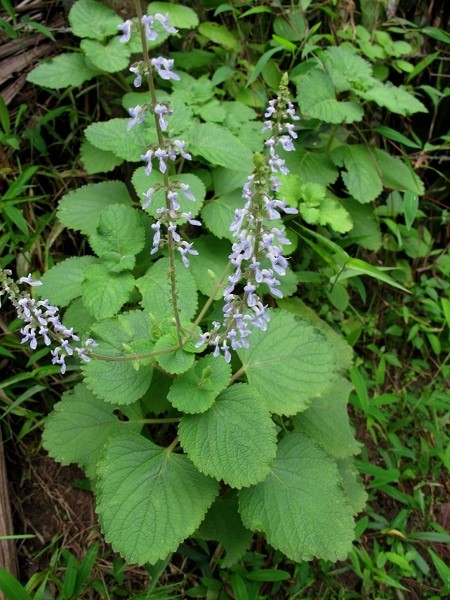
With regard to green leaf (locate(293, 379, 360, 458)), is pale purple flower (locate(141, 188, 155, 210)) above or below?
above

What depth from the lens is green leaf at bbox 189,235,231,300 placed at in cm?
254

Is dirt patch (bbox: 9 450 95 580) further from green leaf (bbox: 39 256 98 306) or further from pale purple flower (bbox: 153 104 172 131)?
pale purple flower (bbox: 153 104 172 131)

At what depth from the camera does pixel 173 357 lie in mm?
1982

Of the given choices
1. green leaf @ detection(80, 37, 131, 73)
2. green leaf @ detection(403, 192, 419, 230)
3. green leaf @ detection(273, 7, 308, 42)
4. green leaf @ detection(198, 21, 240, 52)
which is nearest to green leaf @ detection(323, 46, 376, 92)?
green leaf @ detection(273, 7, 308, 42)

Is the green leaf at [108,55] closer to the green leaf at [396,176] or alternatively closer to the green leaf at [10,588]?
the green leaf at [396,176]

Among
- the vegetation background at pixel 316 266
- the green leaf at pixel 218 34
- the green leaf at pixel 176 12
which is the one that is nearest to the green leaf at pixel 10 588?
the vegetation background at pixel 316 266

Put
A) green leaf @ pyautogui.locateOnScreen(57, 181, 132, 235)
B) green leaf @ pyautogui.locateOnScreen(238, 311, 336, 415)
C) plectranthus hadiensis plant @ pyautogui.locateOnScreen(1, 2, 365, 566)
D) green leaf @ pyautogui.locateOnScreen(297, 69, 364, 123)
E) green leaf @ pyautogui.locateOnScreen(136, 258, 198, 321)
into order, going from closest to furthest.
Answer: plectranthus hadiensis plant @ pyautogui.locateOnScreen(1, 2, 365, 566), green leaf @ pyautogui.locateOnScreen(238, 311, 336, 415), green leaf @ pyautogui.locateOnScreen(136, 258, 198, 321), green leaf @ pyautogui.locateOnScreen(57, 181, 132, 235), green leaf @ pyautogui.locateOnScreen(297, 69, 364, 123)

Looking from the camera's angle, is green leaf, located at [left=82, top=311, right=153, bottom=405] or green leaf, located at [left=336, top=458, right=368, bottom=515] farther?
green leaf, located at [left=336, top=458, right=368, bottom=515]

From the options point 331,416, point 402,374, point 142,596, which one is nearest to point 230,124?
point 331,416

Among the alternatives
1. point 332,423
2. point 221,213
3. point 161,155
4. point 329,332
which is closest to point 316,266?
point 329,332

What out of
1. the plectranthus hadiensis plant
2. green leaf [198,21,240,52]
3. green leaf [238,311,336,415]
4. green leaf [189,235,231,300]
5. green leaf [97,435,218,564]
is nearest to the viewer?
the plectranthus hadiensis plant

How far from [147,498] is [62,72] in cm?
236

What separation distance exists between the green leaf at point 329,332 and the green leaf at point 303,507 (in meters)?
0.59

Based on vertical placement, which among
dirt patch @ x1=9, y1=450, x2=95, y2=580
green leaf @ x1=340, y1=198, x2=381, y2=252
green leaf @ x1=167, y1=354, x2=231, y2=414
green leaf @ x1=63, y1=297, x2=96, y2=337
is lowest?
dirt patch @ x1=9, y1=450, x2=95, y2=580
